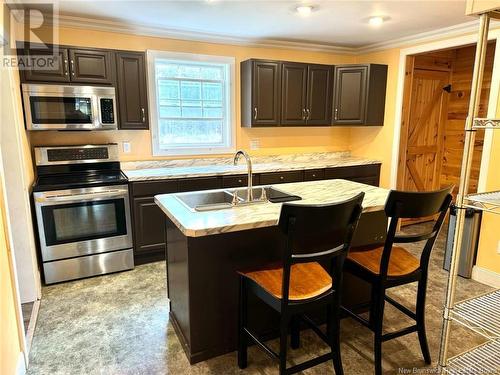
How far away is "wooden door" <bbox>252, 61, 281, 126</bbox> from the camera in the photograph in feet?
13.4

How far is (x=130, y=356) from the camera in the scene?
7.09 feet

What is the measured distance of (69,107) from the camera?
10.5 ft

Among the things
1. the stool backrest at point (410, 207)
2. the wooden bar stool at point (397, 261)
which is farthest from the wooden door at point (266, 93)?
the stool backrest at point (410, 207)

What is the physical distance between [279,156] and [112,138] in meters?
2.13

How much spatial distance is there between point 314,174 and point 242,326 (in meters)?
2.57

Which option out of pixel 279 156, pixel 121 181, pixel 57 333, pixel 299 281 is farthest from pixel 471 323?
pixel 279 156

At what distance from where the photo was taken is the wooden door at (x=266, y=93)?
410 centimetres

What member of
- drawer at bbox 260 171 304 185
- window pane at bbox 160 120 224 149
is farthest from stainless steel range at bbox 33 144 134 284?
drawer at bbox 260 171 304 185

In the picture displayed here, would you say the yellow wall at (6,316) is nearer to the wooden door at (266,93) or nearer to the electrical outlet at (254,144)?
the wooden door at (266,93)

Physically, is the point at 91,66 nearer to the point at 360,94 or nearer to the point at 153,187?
the point at 153,187

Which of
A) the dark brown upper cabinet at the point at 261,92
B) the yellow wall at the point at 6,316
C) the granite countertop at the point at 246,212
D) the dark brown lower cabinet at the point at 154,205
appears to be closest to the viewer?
the yellow wall at the point at 6,316

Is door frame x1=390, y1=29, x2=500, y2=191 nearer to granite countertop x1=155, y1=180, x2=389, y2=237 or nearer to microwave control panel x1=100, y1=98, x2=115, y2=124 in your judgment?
granite countertop x1=155, y1=180, x2=389, y2=237

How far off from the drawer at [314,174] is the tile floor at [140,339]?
5.47 ft

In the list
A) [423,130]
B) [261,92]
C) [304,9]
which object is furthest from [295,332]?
[423,130]
